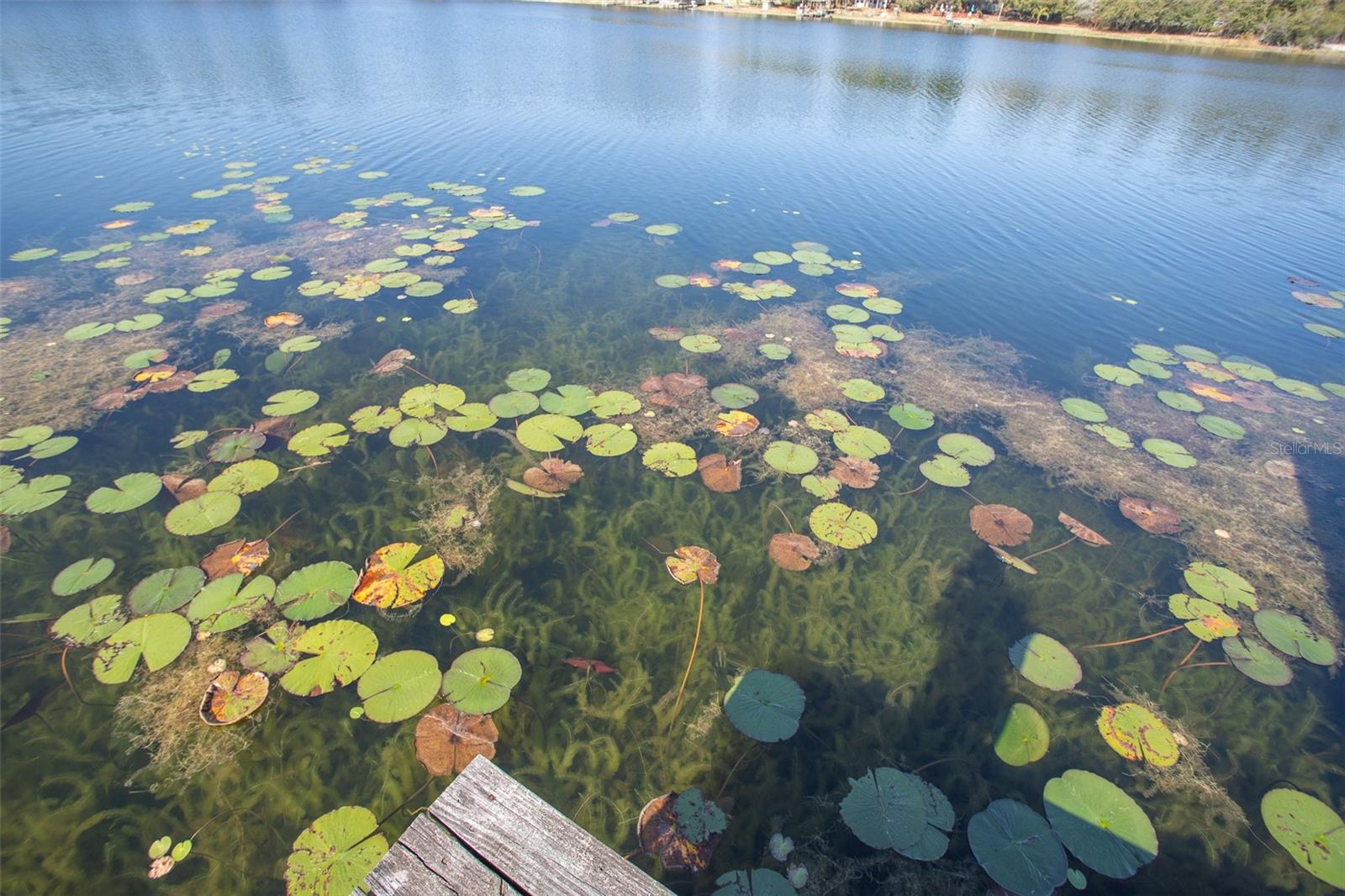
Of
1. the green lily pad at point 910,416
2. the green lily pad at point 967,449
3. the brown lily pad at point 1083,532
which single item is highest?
the green lily pad at point 910,416

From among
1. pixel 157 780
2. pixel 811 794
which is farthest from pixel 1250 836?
pixel 157 780

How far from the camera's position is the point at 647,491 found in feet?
18.8

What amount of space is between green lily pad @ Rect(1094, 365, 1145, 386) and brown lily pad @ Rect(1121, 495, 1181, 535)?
2.65m

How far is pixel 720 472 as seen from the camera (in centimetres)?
593

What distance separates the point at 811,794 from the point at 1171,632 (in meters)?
3.39

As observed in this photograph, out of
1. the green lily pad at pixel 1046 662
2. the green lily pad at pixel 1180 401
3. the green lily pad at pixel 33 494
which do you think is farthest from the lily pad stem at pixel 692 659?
the green lily pad at pixel 1180 401

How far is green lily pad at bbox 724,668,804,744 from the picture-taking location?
3.84 m

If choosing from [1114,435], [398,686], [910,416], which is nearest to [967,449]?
[910,416]

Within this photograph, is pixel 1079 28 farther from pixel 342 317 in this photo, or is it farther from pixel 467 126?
pixel 342 317

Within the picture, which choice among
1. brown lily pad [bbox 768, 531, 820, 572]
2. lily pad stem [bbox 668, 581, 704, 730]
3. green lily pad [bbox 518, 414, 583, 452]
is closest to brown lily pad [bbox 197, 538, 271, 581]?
green lily pad [bbox 518, 414, 583, 452]

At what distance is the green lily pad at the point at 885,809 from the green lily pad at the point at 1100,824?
787 mm

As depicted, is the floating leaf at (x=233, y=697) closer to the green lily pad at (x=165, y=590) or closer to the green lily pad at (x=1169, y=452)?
the green lily pad at (x=165, y=590)

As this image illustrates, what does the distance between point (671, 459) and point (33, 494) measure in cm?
583

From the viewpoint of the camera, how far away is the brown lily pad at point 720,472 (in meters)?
5.80
